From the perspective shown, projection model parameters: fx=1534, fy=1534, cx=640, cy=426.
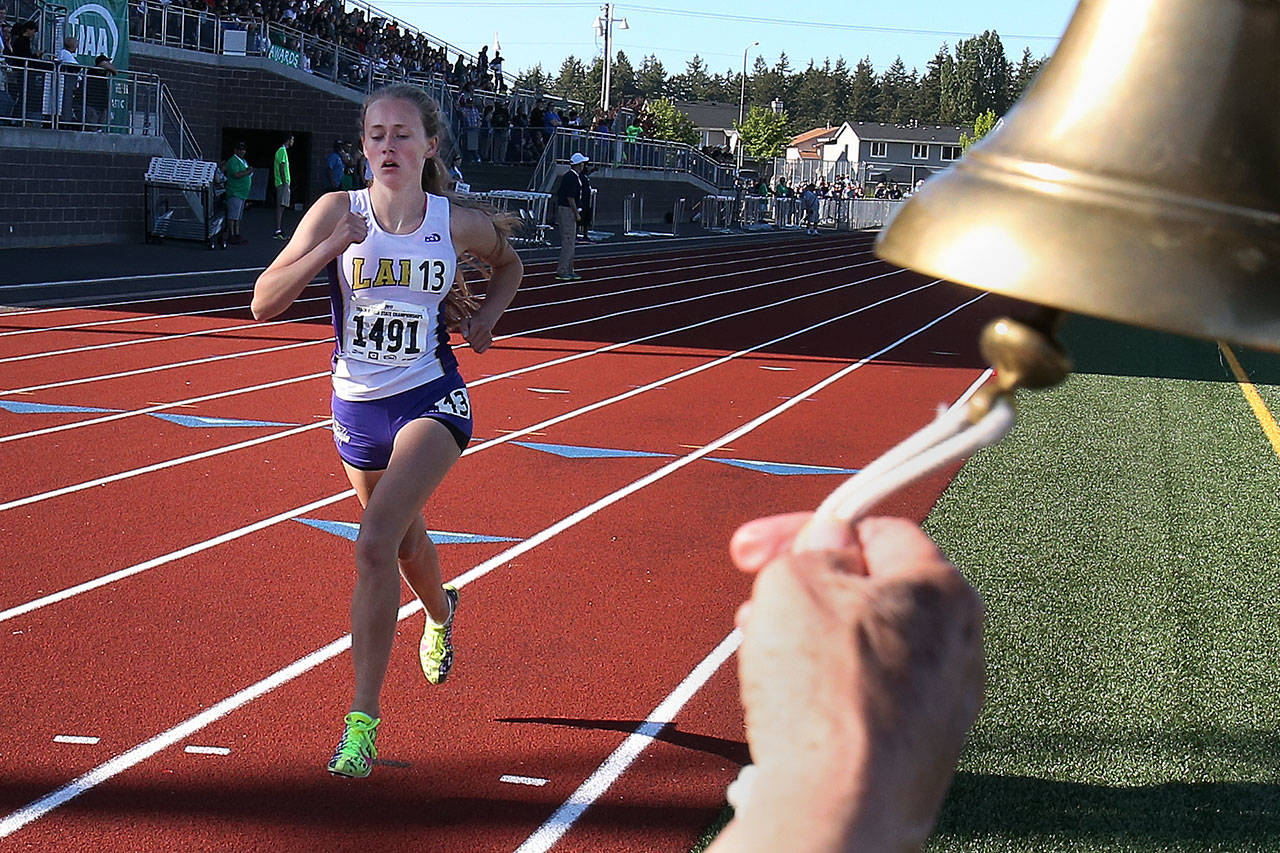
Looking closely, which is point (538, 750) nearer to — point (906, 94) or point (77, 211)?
point (77, 211)

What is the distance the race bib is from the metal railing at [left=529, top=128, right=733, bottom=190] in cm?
2862

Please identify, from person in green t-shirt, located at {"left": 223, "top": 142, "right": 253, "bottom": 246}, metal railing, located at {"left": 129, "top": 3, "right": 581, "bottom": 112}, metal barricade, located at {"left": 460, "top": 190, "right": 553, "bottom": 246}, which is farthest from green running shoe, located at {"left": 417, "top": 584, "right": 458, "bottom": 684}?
metal railing, located at {"left": 129, "top": 3, "right": 581, "bottom": 112}

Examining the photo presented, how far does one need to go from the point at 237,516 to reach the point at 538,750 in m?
3.14

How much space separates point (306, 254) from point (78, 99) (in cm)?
1918

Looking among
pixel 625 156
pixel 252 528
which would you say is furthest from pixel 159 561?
pixel 625 156

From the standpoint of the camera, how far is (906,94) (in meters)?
186

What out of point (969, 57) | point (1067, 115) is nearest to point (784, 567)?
point (1067, 115)

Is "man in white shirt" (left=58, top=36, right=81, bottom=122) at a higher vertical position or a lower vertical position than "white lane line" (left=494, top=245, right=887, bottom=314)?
higher

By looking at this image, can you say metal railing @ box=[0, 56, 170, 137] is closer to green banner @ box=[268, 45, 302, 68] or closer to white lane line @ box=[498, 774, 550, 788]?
green banner @ box=[268, 45, 302, 68]

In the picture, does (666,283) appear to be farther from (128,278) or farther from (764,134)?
(764,134)

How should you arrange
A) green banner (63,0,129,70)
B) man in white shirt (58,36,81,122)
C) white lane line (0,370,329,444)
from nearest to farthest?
1. white lane line (0,370,329,444)
2. man in white shirt (58,36,81,122)
3. green banner (63,0,129,70)

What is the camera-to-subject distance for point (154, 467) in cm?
821

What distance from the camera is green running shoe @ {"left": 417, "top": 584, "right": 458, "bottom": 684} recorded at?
477 cm

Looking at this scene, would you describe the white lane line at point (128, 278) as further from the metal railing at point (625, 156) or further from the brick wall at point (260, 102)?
the metal railing at point (625, 156)
